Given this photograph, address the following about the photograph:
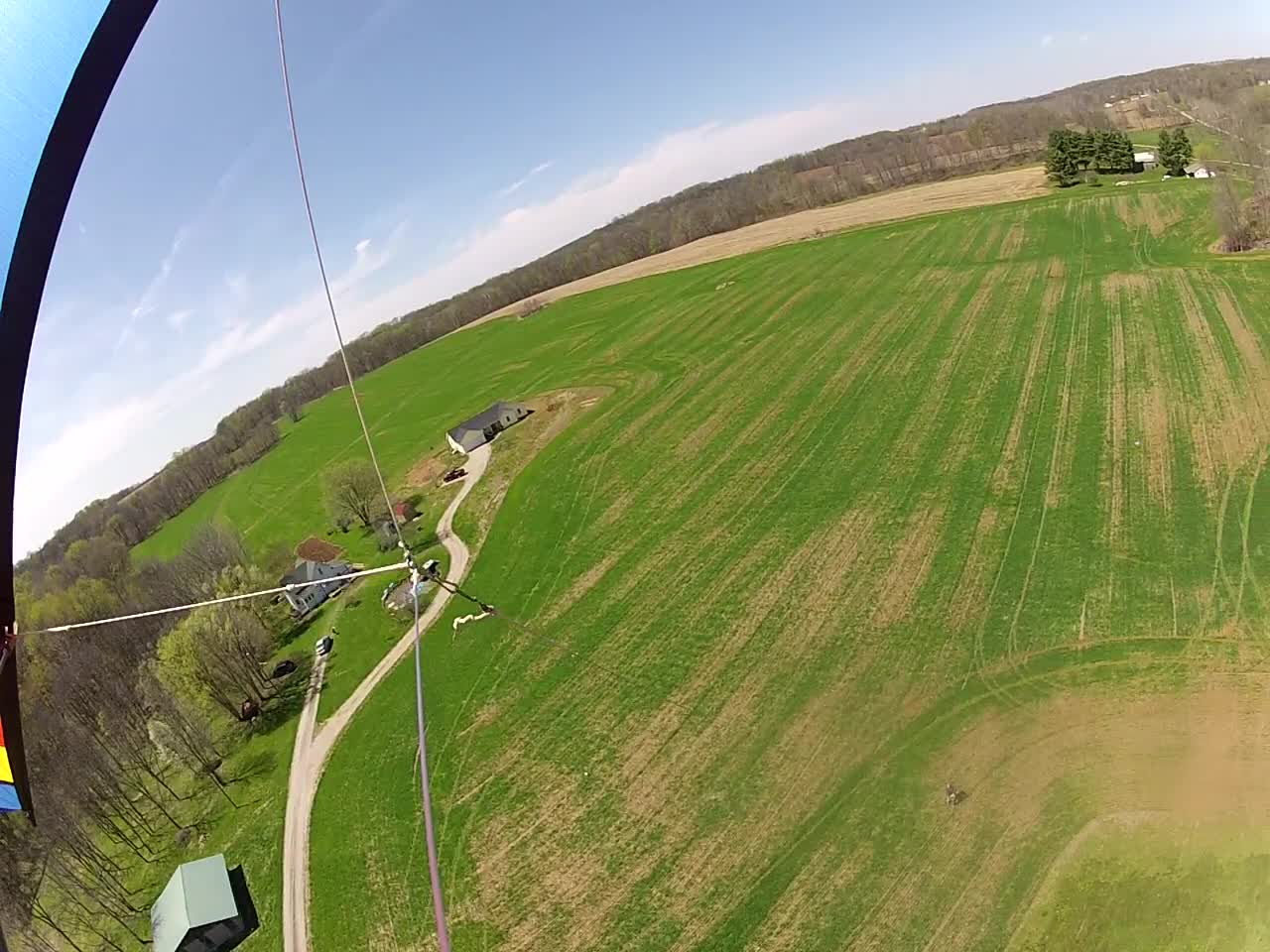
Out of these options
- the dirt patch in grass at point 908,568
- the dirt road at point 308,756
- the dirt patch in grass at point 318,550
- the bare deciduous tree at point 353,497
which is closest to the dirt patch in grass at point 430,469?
the bare deciduous tree at point 353,497

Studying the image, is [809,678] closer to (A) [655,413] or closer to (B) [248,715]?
(B) [248,715]

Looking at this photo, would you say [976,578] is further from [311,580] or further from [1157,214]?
[1157,214]

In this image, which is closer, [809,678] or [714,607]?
[809,678]

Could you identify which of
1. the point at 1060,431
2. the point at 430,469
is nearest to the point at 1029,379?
the point at 1060,431

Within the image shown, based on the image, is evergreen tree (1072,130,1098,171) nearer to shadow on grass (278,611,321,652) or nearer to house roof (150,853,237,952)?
shadow on grass (278,611,321,652)

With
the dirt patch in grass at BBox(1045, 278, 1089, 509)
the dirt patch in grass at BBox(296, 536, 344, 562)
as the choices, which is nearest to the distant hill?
the dirt patch in grass at BBox(296, 536, 344, 562)


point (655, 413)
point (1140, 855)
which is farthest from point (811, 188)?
point (1140, 855)

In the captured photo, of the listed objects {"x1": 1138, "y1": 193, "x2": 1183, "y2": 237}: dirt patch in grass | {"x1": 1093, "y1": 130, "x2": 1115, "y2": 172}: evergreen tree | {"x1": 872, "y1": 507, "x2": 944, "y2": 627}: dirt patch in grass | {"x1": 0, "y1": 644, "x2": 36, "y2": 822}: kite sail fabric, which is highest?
{"x1": 1093, "y1": 130, "x2": 1115, "y2": 172}: evergreen tree
